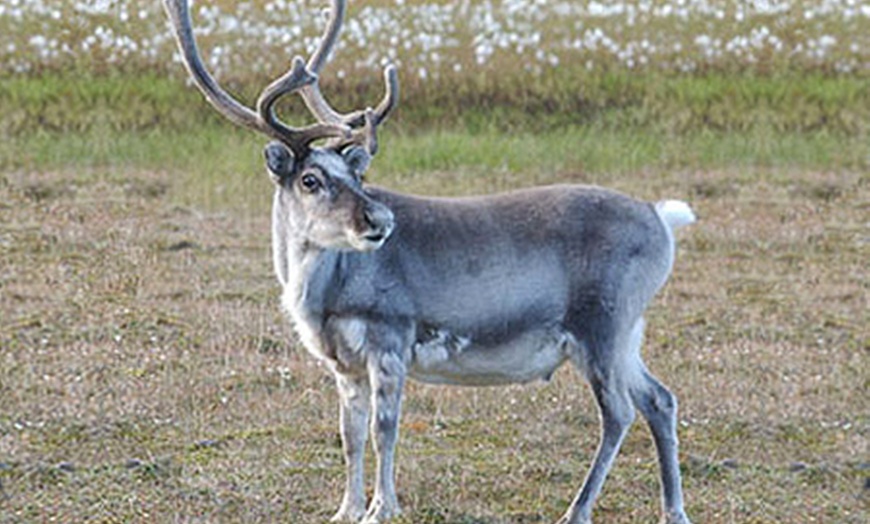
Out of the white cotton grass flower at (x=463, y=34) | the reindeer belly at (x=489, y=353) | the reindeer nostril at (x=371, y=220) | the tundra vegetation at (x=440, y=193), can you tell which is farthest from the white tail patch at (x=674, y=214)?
the white cotton grass flower at (x=463, y=34)

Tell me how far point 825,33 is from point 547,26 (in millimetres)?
3438

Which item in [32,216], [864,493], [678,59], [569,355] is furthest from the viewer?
[678,59]

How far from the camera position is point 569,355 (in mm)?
8195

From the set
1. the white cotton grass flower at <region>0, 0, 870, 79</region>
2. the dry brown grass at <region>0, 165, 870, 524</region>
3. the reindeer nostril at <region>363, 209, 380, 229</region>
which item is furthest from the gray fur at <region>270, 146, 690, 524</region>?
the white cotton grass flower at <region>0, 0, 870, 79</region>

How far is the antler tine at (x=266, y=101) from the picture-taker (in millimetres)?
7953

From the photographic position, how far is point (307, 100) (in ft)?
28.5

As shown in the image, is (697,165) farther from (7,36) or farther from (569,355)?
Result: (569,355)

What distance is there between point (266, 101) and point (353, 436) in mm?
1694

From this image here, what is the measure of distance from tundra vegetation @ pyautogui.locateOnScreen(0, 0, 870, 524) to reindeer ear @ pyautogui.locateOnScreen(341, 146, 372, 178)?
1.75m

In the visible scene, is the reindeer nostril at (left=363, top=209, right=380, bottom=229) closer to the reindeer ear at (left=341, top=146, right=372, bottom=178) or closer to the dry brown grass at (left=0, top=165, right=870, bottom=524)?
the reindeer ear at (left=341, top=146, right=372, bottom=178)

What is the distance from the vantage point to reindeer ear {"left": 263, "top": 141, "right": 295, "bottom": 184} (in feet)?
26.0

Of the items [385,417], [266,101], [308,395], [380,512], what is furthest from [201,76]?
[308,395]

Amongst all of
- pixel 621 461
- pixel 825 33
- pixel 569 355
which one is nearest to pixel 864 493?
pixel 621 461

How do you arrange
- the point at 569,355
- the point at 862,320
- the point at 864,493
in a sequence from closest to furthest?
1. the point at 569,355
2. the point at 864,493
3. the point at 862,320
